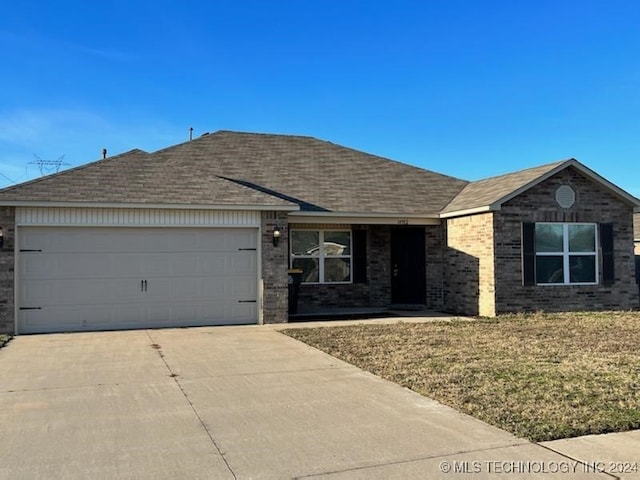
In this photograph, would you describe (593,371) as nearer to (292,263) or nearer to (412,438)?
(412,438)

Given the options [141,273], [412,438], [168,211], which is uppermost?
[168,211]

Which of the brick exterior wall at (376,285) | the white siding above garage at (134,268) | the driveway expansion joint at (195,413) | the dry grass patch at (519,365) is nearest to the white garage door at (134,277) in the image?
the white siding above garage at (134,268)

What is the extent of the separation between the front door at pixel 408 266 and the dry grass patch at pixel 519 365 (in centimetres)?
357

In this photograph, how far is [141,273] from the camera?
13.1 m

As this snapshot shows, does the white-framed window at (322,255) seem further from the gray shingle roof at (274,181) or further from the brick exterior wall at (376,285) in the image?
the gray shingle roof at (274,181)

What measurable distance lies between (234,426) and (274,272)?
8174mm

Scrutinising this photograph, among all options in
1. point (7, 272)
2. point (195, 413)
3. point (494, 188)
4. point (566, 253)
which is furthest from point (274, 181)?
point (195, 413)

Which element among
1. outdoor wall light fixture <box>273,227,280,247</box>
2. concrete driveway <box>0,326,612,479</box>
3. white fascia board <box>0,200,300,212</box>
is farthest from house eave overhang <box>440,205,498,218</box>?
concrete driveway <box>0,326,612,479</box>

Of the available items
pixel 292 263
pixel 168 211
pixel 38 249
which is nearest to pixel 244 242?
pixel 168 211

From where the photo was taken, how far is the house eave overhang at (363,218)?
15430 millimetres

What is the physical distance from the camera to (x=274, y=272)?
13828 millimetres

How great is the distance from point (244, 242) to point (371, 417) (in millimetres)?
8328

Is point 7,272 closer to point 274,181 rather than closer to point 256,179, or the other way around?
point 256,179

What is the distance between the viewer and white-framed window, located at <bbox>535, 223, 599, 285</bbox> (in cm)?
1515
